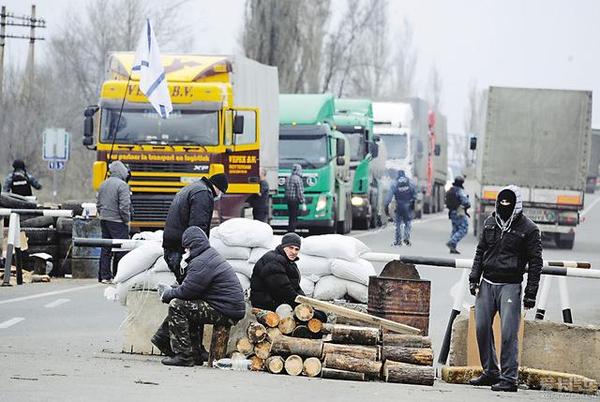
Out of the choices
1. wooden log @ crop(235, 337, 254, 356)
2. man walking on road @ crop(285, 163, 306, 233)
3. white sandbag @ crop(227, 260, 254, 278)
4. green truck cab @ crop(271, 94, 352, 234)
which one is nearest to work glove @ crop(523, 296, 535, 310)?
wooden log @ crop(235, 337, 254, 356)

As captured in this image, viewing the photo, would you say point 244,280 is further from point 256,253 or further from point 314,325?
point 314,325

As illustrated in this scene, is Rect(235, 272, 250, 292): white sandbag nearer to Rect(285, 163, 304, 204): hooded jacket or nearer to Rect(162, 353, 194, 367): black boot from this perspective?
Rect(162, 353, 194, 367): black boot

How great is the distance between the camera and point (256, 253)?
15.1 metres

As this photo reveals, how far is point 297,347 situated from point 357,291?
1770 millimetres

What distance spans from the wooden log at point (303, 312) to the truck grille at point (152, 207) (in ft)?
51.0

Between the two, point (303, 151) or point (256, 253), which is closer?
point (256, 253)

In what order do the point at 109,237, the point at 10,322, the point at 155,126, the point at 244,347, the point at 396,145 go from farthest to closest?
the point at 396,145 → the point at 155,126 → the point at 109,237 → the point at 10,322 → the point at 244,347

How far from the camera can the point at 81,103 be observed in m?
75.4

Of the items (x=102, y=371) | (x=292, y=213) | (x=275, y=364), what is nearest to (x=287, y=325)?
(x=275, y=364)

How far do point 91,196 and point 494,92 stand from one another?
2715 centimetres

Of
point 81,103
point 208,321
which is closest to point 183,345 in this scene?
point 208,321

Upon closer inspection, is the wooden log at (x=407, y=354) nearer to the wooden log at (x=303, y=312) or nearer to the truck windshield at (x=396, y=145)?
the wooden log at (x=303, y=312)

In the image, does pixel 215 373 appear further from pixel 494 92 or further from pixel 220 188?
pixel 494 92

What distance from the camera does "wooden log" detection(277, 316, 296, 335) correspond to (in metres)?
13.4
